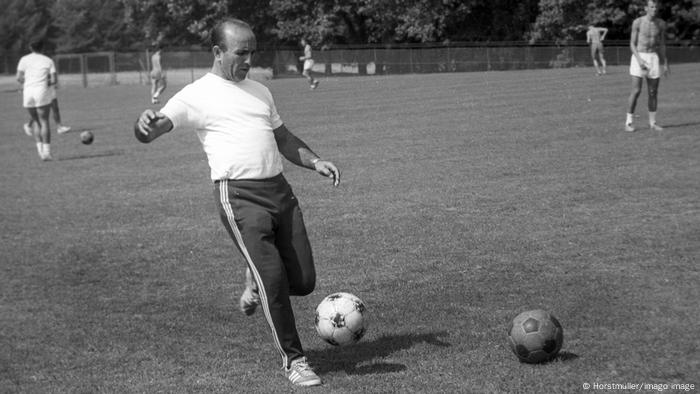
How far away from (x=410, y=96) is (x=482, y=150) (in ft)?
52.0

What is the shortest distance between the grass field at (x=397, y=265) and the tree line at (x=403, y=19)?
34.1 m

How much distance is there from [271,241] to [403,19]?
52.7 meters

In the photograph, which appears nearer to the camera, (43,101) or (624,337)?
(624,337)

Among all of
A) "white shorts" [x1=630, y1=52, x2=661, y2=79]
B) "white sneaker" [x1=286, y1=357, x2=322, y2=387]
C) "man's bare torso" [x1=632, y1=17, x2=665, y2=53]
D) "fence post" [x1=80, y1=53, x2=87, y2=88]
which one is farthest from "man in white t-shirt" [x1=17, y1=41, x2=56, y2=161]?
"fence post" [x1=80, y1=53, x2=87, y2=88]

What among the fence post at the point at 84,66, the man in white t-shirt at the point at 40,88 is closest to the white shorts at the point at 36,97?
the man in white t-shirt at the point at 40,88

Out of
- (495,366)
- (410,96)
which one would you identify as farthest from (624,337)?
(410,96)

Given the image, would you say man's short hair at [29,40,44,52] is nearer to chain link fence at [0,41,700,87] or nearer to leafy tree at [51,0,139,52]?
chain link fence at [0,41,700,87]

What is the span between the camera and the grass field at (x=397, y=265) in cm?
613

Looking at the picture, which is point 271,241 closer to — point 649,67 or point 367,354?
point 367,354

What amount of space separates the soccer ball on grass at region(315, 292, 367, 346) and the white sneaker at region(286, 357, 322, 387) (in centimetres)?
46

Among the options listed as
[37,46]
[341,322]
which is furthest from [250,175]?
[37,46]

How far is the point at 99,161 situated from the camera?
19.0 metres

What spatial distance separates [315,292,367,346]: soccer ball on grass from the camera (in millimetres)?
6285

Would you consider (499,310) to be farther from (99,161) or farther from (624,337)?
(99,161)
